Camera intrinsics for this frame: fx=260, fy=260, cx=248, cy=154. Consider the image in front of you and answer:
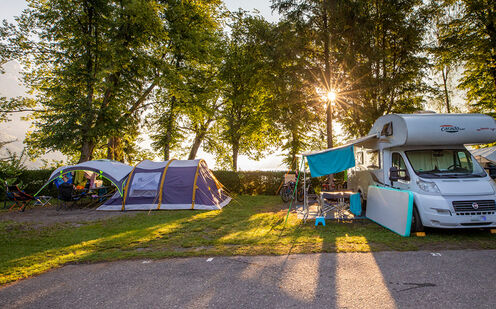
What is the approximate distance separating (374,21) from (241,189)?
1229cm

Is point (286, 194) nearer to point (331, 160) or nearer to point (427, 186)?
point (331, 160)

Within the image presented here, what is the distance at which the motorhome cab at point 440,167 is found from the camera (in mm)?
5668

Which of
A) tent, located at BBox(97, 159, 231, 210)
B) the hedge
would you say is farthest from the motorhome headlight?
the hedge

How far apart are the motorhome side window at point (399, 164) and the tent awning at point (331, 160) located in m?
1.02

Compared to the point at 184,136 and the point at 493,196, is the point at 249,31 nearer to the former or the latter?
the point at 184,136

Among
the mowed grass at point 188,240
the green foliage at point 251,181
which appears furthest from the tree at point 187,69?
the mowed grass at point 188,240

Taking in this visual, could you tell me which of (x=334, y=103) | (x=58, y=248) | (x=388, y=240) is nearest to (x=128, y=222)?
(x=58, y=248)

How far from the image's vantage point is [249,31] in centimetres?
2020

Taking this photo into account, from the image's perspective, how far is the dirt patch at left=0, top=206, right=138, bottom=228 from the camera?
883cm

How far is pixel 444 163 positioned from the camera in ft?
22.3

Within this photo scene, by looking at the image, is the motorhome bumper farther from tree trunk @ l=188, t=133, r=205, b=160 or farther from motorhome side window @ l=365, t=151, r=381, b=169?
tree trunk @ l=188, t=133, r=205, b=160

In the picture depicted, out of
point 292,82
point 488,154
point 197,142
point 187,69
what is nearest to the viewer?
point 488,154

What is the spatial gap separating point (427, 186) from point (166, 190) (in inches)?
356

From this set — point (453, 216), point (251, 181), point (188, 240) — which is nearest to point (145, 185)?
point (188, 240)
